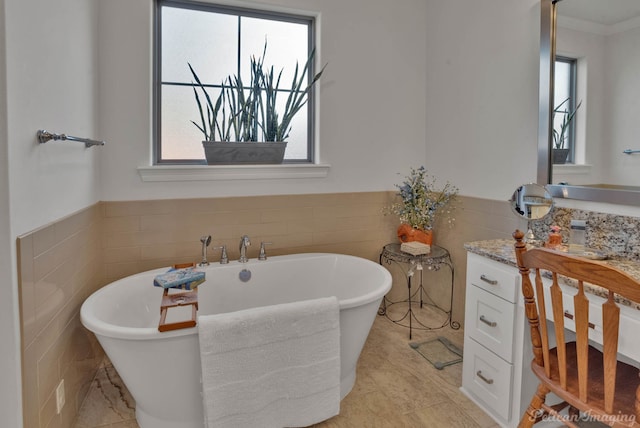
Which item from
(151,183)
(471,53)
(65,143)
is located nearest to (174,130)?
(151,183)

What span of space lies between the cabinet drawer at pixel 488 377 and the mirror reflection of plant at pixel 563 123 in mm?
1121

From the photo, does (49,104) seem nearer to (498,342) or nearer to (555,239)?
(498,342)

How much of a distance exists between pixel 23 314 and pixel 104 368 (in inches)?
47.6

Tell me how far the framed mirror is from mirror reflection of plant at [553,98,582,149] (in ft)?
0.07

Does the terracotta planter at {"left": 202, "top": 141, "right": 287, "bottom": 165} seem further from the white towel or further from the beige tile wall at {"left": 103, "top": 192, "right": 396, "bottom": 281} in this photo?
the white towel

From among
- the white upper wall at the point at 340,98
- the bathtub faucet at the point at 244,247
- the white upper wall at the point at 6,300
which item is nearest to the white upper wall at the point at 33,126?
the white upper wall at the point at 6,300

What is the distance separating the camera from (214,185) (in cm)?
260

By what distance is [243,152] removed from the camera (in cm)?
263

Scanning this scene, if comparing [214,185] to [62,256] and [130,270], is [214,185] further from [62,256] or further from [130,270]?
[62,256]

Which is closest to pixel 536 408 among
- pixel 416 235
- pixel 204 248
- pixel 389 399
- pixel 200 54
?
pixel 389 399

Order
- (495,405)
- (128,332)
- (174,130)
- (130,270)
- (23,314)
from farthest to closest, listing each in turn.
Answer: (174,130) < (130,270) < (495,405) < (128,332) < (23,314)

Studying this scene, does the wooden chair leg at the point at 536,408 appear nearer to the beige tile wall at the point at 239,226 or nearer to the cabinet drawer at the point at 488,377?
the cabinet drawer at the point at 488,377

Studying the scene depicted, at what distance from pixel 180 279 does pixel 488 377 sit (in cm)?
167

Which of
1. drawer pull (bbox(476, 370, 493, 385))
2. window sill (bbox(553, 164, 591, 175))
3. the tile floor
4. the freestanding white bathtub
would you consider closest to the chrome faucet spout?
the freestanding white bathtub
